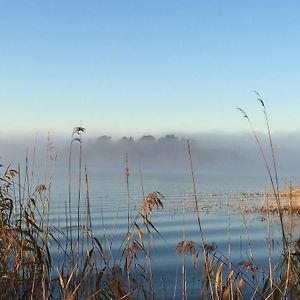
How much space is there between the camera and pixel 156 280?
938 centimetres

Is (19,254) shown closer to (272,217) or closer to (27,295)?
(27,295)

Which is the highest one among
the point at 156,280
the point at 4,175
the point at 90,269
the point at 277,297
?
the point at 4,175

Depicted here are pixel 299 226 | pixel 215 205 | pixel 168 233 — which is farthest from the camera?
pixel 215 205

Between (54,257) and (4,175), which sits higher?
(4,175)

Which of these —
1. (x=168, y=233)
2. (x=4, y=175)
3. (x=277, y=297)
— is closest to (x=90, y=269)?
(x=277, y=297)

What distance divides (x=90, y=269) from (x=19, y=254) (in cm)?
66

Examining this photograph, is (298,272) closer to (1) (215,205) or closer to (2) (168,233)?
(2) (168,233)

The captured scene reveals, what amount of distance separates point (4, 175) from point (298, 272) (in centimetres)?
347

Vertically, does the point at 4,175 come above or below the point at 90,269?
above

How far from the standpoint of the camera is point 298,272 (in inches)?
163

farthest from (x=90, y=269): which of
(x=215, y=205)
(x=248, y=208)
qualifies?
(x=215, y=205)

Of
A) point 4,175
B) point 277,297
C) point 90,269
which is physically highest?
point 4,175

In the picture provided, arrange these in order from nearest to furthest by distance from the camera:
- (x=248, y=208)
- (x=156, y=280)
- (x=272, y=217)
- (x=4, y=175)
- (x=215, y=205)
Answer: (x=4, y=175), (x=156, y=280), (x=272, y=217), (x=248, y=208), (x=215, y=205)

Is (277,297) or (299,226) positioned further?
(299,226)
